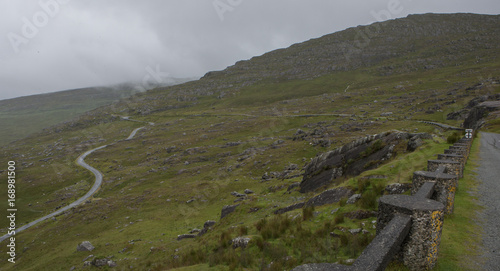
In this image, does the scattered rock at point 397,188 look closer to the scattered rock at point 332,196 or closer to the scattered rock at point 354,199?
the scattered rock at point 354,199

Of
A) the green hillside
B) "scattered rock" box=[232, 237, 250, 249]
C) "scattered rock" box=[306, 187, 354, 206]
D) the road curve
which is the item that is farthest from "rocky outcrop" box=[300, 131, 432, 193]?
the road curve

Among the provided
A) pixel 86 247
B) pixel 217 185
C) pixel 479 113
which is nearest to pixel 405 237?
pixel 86 247

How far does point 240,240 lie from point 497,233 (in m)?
11.4

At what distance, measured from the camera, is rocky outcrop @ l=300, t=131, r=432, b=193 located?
2459cm

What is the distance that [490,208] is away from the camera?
11.5m

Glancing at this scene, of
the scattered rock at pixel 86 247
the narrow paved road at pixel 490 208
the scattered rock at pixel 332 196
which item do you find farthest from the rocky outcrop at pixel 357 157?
the scattered rock at pixel 86 247

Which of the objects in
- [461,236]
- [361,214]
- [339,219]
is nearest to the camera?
[461,236]

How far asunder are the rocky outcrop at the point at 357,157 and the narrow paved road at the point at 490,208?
553 centimetres

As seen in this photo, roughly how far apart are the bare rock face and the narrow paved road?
6.05 metres

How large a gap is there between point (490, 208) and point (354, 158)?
51.0 feet

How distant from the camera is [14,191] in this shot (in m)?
83.4

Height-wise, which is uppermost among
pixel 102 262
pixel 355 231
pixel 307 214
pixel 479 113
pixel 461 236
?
pixel 461 236

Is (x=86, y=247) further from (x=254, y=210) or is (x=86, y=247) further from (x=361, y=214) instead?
(x=361, y=214)

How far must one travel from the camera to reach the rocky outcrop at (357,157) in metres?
24.6
